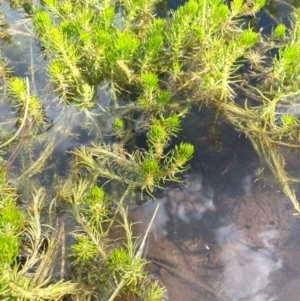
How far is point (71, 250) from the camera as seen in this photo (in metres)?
1.84

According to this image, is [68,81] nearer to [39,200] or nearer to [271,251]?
[39,200]

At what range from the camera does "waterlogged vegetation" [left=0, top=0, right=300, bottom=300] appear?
1781 mm

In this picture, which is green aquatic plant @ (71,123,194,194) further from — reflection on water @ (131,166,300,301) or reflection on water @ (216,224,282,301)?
reflection on water @ (216,224,282,301)

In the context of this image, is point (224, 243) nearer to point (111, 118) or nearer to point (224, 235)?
point (224, 235)

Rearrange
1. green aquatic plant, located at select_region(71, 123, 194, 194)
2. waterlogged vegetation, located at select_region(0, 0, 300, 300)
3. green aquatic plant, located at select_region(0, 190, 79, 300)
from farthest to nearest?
green aquatic plant, located at select_region(71, 123, 194, 194) → waterlogged vegetation, located at select_region(0, 0, 300, 300) → green aquatic plant, located at select_region(0, 190, 79, 300)

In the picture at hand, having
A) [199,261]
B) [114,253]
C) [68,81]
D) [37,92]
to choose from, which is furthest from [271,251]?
[37,92]

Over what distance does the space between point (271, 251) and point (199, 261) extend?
384mm

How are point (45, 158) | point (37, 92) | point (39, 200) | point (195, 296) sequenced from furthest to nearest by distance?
point (37, 92) < point (45, 158) < point (39, 200) < point (195, 296)

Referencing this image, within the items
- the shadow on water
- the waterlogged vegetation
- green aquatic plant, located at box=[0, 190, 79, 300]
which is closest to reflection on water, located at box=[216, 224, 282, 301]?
the shadow on water

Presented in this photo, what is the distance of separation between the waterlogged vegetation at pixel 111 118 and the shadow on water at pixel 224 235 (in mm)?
86

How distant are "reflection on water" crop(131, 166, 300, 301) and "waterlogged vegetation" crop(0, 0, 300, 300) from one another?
0.09 meters

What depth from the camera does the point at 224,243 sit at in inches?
77.2

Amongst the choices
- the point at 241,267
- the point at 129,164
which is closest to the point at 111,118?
the point at 129,164

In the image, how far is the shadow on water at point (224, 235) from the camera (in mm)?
1854
